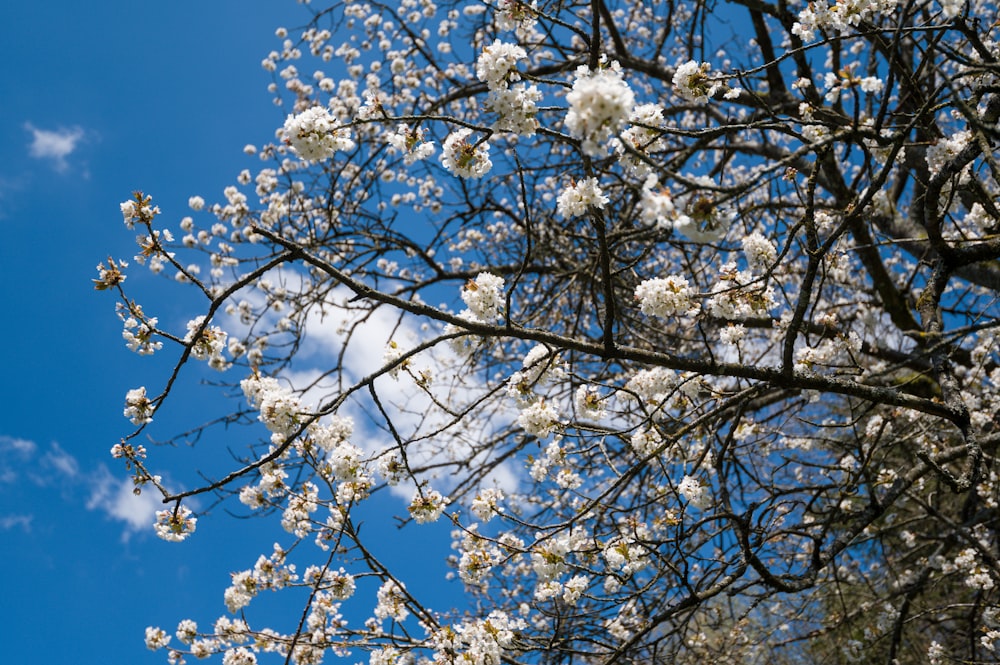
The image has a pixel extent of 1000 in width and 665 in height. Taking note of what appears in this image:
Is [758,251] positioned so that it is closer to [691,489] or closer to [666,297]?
[666,297]

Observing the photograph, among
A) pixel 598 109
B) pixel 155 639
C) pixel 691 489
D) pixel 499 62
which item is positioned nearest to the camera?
pixel 598 109

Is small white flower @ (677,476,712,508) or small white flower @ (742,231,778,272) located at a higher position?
small white flower @ (742,231,778,272)

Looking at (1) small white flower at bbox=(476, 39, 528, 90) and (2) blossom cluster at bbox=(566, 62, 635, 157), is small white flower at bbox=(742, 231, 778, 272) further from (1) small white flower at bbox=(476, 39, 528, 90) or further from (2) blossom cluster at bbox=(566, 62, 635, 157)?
(2) blossom cluster at bbox=(566, 62, 635, 157)

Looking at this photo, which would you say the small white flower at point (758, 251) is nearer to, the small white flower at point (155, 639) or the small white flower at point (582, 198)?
the small white flower at point (582, 198)

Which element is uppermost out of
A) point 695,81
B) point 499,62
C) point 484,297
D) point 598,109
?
point 695,81

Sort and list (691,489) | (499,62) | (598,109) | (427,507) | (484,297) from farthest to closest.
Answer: (691,489) → (427,507) → (484,297) → (499,62) → (598,109)

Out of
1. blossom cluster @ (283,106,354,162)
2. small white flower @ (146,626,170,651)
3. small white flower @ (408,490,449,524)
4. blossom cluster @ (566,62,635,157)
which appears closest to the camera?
blossom cluster @ (566,62,635,157)

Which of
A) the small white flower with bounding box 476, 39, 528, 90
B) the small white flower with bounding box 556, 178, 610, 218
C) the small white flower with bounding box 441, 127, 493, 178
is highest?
the small white flower with bounding box 441, 127, 493, 178

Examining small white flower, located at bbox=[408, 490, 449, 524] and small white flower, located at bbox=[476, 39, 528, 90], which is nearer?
small white flower, located at bbox=[476, 39, 528, 90]

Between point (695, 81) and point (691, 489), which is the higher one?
point (695, 81)

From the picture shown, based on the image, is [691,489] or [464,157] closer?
[464,157]

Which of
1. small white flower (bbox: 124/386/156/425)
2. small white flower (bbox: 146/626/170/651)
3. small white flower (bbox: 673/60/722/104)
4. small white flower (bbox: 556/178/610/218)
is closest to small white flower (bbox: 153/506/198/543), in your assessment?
small white flower (bbox: 124/386/156/425)

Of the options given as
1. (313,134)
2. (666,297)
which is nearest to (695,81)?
(666,297)

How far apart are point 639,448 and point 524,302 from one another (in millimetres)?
3218
